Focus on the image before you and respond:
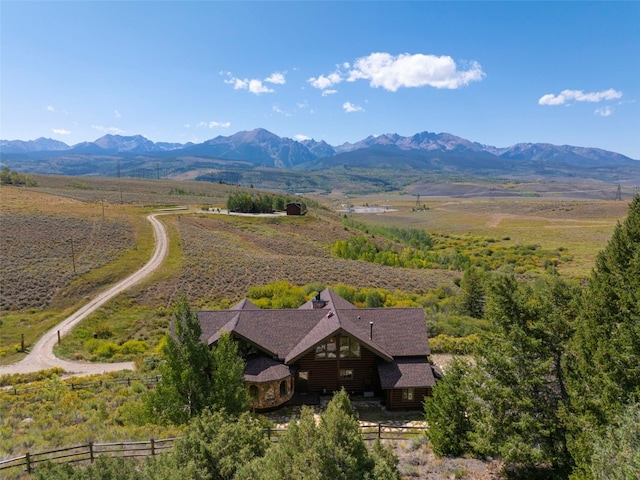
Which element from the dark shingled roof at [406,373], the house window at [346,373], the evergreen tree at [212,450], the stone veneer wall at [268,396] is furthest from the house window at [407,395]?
the evergreen tree at [212,450]

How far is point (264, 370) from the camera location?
22.8 metres

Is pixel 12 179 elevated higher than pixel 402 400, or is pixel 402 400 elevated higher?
pixel 12 179

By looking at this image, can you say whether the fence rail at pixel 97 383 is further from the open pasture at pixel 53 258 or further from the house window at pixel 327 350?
the open pasture at pixel 53 258

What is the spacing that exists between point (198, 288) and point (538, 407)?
1684 inches

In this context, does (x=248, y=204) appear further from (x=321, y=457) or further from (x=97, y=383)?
(x=321, y=457)

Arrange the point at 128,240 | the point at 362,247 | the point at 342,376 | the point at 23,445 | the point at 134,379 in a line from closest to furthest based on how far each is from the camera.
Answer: the point at 23,445 < the point at 342,376 < the point at 134,379 < the point at 128,240 < the point at 362,247

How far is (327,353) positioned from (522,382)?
1255 cm

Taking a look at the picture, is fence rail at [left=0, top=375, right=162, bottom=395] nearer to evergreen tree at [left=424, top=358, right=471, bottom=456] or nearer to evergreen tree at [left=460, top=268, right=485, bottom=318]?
evergreen tree at [left=424, top=358, right=471, bottom=456]

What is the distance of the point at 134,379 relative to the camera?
86.3 feet

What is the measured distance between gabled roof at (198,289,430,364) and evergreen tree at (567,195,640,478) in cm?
1222

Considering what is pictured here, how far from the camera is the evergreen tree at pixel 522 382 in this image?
1364 cm

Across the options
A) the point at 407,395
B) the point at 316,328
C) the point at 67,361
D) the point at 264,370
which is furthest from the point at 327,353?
the point at 67,361

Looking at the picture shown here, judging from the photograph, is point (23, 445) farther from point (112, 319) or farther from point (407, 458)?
point (112, 319)

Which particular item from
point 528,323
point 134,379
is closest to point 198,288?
point 134,379
